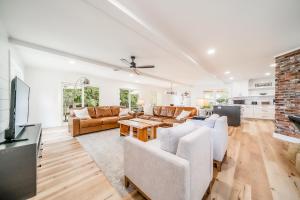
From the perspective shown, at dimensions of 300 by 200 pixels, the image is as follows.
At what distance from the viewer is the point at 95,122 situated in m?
4.25

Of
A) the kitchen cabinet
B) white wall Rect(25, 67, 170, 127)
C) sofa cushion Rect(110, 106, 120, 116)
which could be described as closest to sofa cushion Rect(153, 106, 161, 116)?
white wall Rect(25, 67, 170, 127)

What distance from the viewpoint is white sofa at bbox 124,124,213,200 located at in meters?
1.03

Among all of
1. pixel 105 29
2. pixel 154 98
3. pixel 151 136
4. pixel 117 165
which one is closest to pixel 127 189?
pixel 117 165

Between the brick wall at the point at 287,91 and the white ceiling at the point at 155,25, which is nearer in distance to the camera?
the white ceiling at the point at 155,25

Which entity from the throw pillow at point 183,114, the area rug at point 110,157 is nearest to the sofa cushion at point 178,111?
the throw pillow at point 183,114

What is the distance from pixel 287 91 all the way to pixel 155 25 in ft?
13.4

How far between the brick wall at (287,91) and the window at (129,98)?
20.2 ft

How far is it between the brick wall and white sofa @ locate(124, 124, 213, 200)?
3.47m

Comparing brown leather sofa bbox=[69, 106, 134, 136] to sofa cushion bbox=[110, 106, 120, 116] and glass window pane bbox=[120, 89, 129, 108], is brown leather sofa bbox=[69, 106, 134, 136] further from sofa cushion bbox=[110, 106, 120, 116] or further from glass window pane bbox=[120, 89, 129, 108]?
glass window pane bbox=[120, 89, 129, 108]

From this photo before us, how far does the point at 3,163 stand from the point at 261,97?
416 inches

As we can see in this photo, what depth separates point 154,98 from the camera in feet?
34.5

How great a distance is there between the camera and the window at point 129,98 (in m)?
7.80

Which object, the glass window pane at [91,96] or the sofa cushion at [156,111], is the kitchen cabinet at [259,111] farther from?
the glass window pane at [91,96]

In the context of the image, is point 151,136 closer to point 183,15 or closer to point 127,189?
point 127,189
